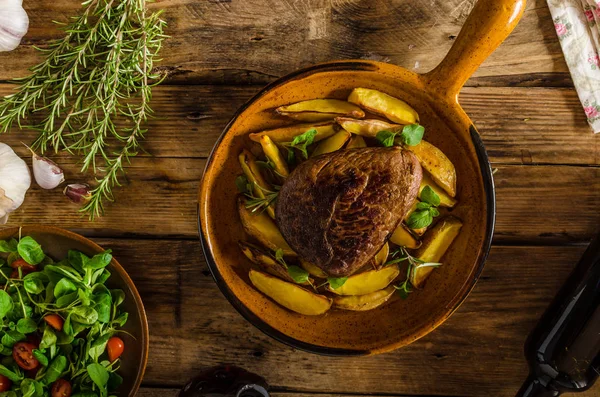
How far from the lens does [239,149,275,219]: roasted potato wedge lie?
178 centimetres

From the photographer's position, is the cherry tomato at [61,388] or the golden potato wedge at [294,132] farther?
the cherry tomato at [61,388]

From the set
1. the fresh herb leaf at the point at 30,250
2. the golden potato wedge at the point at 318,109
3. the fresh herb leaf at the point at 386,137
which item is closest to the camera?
the fresh herb leaf at the point at 386,137

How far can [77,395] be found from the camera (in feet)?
6.11

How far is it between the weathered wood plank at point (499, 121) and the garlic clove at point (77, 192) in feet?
0.89

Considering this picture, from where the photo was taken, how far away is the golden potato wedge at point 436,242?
180cm

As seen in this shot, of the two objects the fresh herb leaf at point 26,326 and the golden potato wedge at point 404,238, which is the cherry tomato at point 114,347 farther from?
the golden potato wedge at point 404,238

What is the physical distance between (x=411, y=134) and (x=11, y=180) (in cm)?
132

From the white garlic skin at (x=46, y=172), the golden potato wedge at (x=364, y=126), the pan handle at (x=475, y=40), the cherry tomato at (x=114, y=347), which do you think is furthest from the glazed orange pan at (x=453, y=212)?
the white garlic skin at (x=46, y=172)

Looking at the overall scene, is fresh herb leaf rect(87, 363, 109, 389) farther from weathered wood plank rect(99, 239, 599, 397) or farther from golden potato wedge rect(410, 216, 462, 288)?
golden potato wedge rect(410, 216, 462, 288)

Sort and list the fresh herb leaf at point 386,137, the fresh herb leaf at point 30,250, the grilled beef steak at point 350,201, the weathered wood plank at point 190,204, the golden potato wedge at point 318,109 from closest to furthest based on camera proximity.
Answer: the grilled beef steak at point 350,201 < the fresh herb leaf at point 386,137 < the golden potato wedge at point 318,109 < the fresh herb leaf at point 30,250 < the weathered wood plank at point 190,204

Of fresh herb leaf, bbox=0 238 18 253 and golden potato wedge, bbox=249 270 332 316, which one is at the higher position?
golden potato wedge, bbox=249 270 332 316

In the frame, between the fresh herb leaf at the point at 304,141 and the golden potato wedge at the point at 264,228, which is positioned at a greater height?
the fresh herb leaf at the point at 304,141

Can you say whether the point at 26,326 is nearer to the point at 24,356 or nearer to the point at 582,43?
the point at 24,356

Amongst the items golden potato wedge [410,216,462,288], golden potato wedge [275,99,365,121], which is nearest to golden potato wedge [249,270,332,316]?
golden potato wedge [410,216,462,288]
